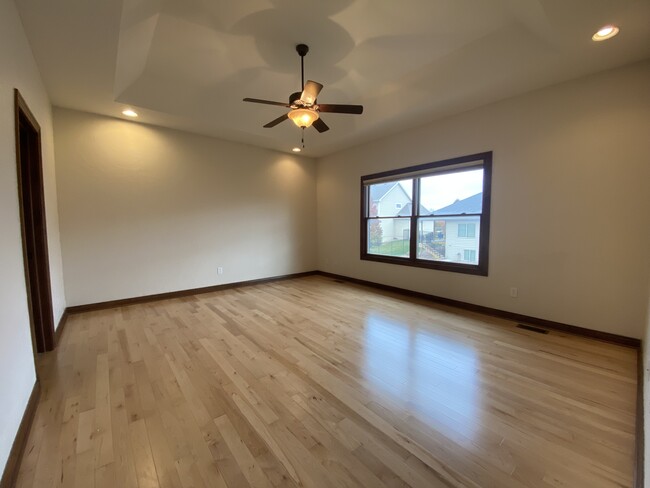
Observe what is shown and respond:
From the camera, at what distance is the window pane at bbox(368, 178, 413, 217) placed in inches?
181

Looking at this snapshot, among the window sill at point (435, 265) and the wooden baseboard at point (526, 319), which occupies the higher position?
the window sill at point (435, 265)

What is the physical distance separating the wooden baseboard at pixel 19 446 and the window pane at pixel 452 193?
453 centimetres

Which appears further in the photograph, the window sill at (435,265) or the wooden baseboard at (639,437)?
the window sill at (435,265)

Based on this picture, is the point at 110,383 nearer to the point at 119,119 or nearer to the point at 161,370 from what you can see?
the point at 161,370

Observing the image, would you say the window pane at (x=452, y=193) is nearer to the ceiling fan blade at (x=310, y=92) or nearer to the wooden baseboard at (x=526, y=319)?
the wooden baseboard at (x=526, y=319)

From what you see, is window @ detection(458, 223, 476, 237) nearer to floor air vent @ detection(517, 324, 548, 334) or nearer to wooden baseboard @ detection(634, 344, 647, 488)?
floor air vent @ detection(517, 324, 548, 334)

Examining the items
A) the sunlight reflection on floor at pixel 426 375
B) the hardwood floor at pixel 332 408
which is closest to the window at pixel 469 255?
the hardwood floor at pixel 332 408

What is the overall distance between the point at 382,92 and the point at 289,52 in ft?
4.73

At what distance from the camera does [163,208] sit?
4332mm

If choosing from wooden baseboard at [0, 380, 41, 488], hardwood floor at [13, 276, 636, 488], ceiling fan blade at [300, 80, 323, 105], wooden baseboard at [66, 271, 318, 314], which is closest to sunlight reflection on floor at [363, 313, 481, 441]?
hardwood floor at [13, 276, 636, 488]

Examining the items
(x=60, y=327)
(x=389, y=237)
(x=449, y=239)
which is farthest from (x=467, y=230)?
(x=60, y=327)

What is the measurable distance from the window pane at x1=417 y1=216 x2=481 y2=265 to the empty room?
45mm

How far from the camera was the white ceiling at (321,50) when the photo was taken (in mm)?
2117

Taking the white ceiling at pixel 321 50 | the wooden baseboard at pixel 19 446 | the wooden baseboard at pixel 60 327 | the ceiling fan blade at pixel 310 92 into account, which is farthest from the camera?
the wooden baseboard at pixel 60 327
